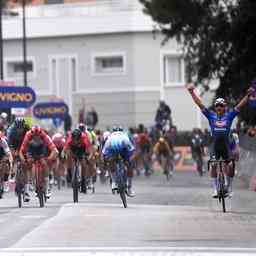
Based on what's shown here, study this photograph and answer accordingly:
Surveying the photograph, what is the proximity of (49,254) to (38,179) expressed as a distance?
10600 mm

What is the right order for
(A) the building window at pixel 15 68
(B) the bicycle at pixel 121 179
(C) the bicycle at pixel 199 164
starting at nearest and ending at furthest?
(B) the bicycle at pixel 121 179 < (C) the bicycle at pixel 199 164 < (A) the building window at pixel 15 68

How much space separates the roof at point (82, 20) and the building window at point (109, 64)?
1.45 m

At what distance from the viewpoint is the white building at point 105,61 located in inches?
2660

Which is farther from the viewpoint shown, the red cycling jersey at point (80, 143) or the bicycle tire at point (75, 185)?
the red cycling jersey at point (80, 143)

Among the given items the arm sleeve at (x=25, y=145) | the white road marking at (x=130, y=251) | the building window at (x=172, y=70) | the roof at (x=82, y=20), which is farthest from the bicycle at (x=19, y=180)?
the building window at (x=172, y=70)

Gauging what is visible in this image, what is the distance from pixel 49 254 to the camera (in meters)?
16.8

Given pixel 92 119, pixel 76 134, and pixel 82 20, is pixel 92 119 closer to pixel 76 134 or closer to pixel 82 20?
pixel 82 20

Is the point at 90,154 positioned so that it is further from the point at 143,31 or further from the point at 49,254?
the point at 143,31

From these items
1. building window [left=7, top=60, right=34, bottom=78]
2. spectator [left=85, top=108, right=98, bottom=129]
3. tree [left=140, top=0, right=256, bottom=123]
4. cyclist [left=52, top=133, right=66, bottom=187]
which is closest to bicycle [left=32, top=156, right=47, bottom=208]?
cyclist [left=52, top=133, right=66, bottom=187]

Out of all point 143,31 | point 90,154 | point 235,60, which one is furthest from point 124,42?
point 90,154

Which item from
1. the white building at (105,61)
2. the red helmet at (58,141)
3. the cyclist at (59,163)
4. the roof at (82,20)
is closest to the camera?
the cyclist at (59,163)

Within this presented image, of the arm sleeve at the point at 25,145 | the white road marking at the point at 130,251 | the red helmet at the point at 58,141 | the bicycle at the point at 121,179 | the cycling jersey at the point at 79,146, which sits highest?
the arm sleeve at the point at 25,145

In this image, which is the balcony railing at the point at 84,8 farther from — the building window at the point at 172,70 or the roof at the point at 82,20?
the building window at the point at 172,70

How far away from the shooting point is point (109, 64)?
6944 centimetres
